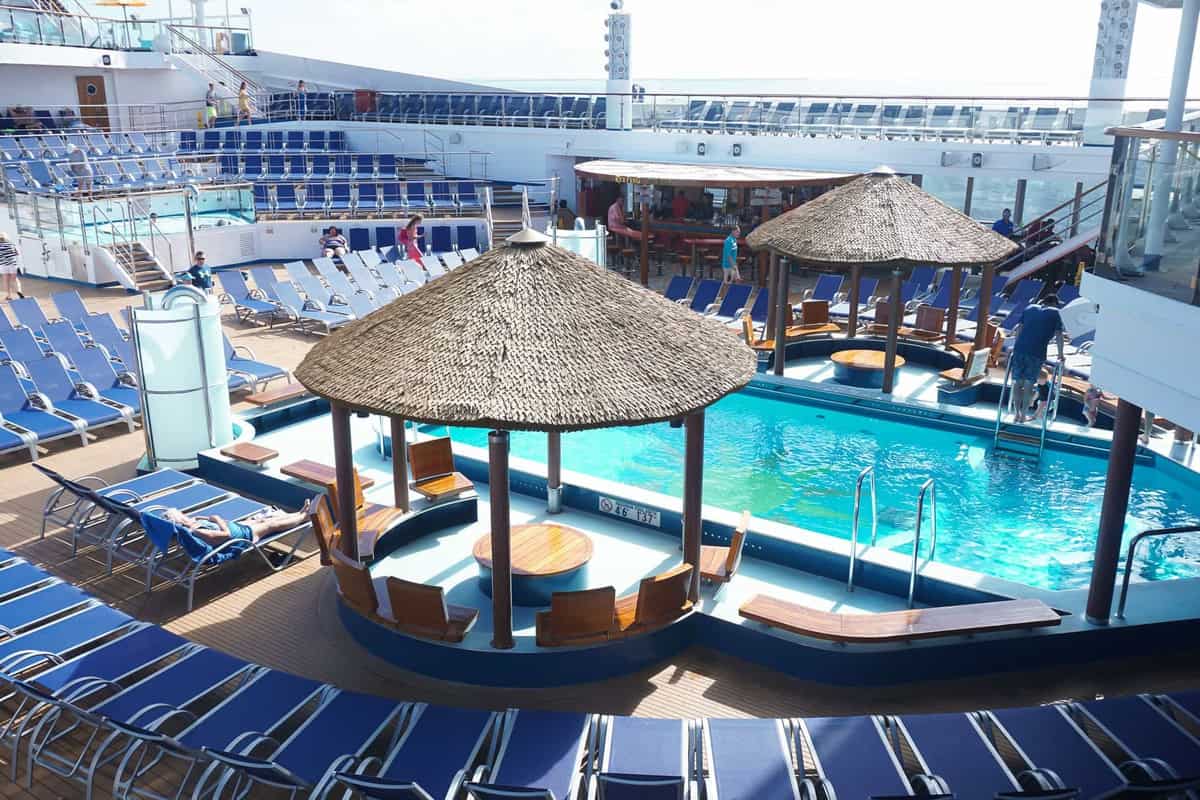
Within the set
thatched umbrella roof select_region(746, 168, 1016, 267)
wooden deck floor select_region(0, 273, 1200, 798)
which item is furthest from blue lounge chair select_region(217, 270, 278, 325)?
wooden deck floor select_region(0, 273, 1200, 798)

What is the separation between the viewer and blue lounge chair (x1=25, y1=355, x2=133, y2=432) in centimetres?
998

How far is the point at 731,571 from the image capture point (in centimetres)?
685

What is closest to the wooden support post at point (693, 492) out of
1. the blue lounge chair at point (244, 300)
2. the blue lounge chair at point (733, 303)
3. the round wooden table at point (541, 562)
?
the round wooden table at point (541, 562)

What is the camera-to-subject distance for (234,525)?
24.0 ft

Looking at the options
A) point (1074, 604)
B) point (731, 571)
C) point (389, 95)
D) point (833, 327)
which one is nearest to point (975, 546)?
point (1074, 604)

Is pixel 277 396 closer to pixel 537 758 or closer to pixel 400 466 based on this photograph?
pixel 400 466

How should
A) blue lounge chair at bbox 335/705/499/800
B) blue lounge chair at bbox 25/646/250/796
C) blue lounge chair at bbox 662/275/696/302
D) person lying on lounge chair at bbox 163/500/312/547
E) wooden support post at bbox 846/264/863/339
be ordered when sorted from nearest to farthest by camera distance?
1. blue lounge chair at bbox 335/705/499/800
2. blue lounge chair at bbox 25/646/250/796
3. person lying on lounge chair at bbox 163/500/312/547
4. wooden support post at bbox 846/264/863/339
5. blue lounge chair at bbox 662/275/696/302

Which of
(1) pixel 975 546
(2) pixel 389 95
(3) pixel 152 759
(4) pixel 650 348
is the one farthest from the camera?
(2) pixel 389 95

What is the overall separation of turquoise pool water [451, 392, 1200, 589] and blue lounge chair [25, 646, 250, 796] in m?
4.96

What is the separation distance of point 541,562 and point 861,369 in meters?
6.30

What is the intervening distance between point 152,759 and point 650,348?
3.62 meters

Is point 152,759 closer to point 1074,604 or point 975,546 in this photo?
point 1074,604

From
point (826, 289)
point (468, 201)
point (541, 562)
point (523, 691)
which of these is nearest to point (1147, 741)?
point (523, 691)

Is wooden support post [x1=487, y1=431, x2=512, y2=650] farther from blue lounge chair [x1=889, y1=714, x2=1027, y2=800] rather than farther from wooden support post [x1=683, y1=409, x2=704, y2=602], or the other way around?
blue lounge chair [x1=889, y1=714, x2=1027, y2=800]
